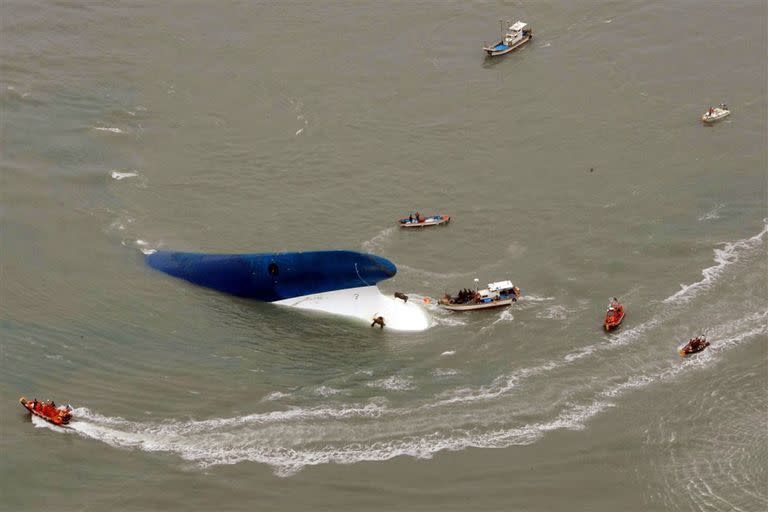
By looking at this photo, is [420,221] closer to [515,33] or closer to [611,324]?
[611,324]

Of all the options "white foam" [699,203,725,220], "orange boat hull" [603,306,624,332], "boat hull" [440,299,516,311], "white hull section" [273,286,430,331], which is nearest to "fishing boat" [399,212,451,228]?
"white hull section" [273,286,430,331]

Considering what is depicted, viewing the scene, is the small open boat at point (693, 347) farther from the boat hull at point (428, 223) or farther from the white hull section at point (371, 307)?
the boat hull at point (428, 223)

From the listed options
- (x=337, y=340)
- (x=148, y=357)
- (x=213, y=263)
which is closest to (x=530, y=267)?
(x=337, y=340)

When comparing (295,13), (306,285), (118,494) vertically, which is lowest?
(118,494)

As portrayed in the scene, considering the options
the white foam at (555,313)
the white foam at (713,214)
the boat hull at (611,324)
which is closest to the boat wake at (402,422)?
the boat hull at (611,324)

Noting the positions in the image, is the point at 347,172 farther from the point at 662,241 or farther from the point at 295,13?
the point at 295,13

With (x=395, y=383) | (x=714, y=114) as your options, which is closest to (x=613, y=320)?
(x=395, y=383)
